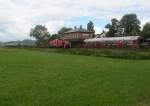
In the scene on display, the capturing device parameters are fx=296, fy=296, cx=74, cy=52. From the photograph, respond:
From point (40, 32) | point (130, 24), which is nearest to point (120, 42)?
point (130, 24)

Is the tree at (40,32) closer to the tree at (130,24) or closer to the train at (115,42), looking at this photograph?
the tree at (130,24)

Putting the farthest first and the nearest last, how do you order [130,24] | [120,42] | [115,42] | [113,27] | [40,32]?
1. [40,32]
2. [130,24]
3. [113,27]
4. [115,42]
5. [120,42]

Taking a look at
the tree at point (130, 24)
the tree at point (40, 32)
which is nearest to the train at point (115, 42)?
the tree at point (130, 24)

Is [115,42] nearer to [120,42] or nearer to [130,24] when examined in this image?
[120,42]

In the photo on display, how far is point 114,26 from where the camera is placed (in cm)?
10031

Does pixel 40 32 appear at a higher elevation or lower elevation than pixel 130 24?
lower

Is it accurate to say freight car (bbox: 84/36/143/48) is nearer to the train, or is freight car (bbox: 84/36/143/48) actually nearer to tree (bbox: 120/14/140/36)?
the train

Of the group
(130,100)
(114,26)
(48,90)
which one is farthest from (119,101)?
(114,26)

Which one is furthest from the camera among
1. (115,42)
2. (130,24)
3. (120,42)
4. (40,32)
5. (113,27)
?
A: (40,32)

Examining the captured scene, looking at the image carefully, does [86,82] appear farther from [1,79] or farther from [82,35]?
[82,35]

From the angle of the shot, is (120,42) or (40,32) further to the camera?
(40,32)

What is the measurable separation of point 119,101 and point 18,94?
3.61 meters

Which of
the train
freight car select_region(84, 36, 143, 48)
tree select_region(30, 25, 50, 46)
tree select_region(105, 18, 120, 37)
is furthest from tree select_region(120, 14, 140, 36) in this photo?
tree select_region(30, 25, 50, 46)

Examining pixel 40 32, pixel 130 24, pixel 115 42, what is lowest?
pixel 115 42
